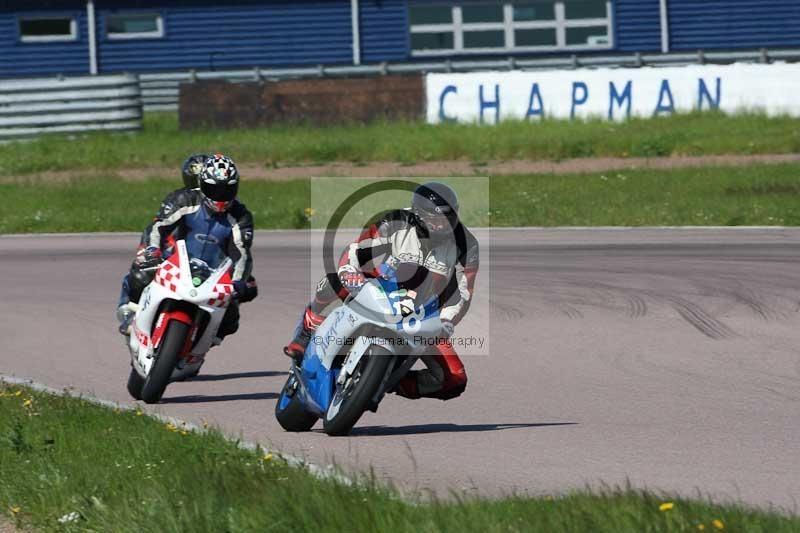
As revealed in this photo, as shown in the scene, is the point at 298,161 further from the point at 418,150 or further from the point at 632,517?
the point at 632,517

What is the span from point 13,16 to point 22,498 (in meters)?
35.4

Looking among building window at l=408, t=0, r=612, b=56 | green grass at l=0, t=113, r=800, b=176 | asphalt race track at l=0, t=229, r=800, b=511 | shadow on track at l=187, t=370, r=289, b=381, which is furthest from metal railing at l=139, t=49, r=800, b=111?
shadow on track at l=187, t=370, r=289, b=381

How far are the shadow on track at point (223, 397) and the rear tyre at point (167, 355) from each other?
1.29ft

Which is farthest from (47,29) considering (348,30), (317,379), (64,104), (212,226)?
(317,379)

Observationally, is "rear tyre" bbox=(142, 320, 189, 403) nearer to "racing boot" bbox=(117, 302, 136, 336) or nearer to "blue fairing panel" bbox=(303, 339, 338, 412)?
"racing boot" bbox=(117, 302, 136, 336)

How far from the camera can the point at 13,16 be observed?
40406 millimetres

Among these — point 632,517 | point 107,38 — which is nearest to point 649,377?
point 632,517

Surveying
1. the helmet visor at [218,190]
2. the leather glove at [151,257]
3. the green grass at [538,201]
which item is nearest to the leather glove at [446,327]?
the helmet visor at [218,190]

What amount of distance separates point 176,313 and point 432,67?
75.1 ft

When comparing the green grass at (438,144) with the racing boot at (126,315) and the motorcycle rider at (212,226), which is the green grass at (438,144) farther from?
the motorcycle rider at (212,226)

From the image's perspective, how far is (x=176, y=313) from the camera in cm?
958

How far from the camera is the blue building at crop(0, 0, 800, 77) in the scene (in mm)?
39938

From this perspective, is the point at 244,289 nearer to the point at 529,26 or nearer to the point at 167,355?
the point at 167,355

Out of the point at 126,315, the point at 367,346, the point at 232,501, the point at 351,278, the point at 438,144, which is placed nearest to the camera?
the point at 232,501
